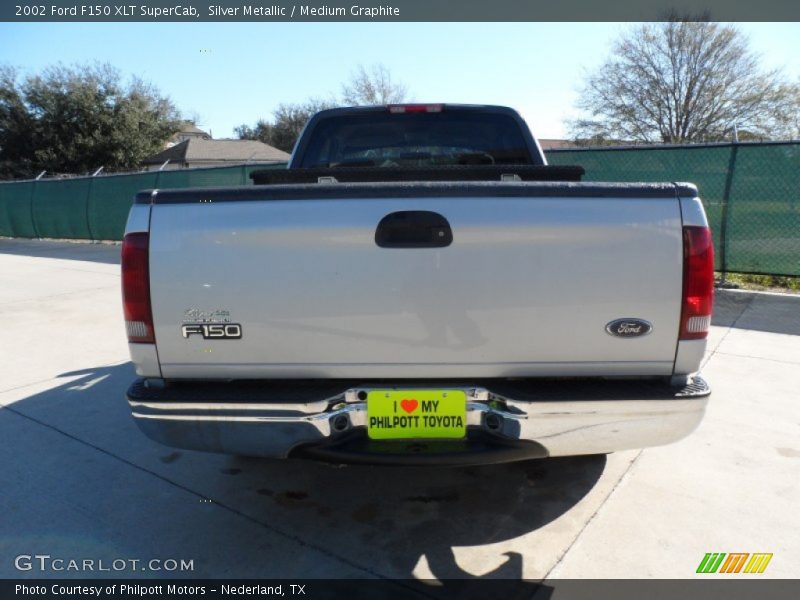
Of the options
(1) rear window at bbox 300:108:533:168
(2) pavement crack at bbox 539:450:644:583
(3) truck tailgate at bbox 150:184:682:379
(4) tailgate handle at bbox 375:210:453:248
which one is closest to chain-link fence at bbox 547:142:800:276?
(1) rear window at bbox 300:108:533:168

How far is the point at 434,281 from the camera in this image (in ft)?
6.68

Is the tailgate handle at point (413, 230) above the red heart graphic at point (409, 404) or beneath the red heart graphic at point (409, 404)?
above

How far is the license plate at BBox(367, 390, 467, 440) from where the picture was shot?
81.3 inches

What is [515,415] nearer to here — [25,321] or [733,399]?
[733,399]

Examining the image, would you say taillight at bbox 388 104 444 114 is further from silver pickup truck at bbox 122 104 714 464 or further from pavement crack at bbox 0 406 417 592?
pavement crack at bbox 0 406 417 592

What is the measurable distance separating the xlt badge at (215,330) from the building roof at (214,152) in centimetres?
3751

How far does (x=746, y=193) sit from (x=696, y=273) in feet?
20.5

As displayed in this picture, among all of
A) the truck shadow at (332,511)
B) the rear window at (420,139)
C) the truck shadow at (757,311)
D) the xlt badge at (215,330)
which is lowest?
the truck shadow at (757,311)

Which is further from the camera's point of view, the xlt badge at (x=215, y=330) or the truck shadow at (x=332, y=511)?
the truck shadow at (x=332, y=511)

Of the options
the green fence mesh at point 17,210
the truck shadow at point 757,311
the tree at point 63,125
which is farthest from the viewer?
the tree at point 63,125

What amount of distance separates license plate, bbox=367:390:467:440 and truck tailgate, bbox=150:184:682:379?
0.10 metres

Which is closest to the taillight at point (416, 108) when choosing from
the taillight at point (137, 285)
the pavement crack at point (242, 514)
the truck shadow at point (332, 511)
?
the taillight at point (137, 285)

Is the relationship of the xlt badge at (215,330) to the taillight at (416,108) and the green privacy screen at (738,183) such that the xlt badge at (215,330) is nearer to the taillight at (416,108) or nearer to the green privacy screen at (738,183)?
the taillight at (416,108)

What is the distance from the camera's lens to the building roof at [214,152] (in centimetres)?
3906
